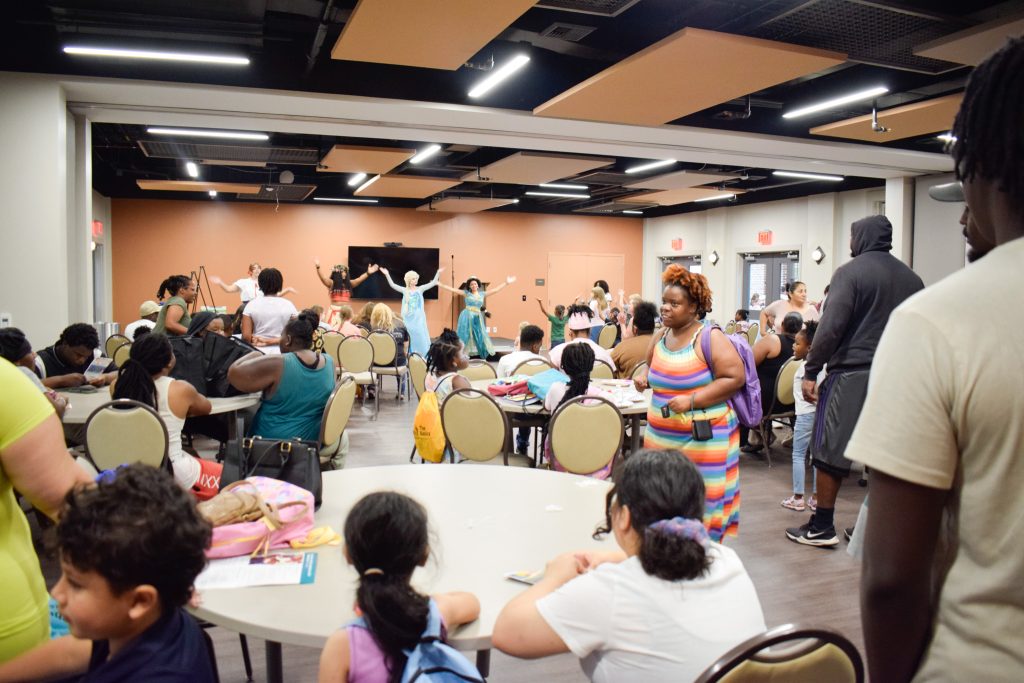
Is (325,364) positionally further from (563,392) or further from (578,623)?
(578,623)

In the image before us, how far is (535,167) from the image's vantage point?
10.8m

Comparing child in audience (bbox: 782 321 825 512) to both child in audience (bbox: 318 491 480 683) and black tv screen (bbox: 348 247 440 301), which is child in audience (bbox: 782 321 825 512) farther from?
black tv screen (bbox: 348 247 440 301)

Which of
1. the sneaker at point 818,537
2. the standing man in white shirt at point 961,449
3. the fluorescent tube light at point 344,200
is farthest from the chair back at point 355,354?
the fluorescent tube light at point 344,200

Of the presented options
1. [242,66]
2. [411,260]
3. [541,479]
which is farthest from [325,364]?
[411,260]

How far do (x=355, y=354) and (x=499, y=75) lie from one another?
3.70 metres

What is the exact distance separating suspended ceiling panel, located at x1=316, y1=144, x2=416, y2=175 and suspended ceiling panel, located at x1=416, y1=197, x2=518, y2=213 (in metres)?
3.78

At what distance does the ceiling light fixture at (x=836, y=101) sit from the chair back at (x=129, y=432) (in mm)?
6940

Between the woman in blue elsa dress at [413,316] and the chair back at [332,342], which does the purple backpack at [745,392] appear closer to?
the chair back at [332,342]

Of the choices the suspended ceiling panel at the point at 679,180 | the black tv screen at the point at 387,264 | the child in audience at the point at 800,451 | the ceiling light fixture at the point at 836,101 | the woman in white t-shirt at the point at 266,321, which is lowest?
the child in audience at the point at 800,451

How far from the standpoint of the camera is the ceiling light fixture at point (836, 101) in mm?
7172

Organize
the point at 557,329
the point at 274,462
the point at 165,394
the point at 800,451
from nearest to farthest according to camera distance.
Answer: the point at 274,462, the point at 165,394, the point at 800,451, the point at 557,329

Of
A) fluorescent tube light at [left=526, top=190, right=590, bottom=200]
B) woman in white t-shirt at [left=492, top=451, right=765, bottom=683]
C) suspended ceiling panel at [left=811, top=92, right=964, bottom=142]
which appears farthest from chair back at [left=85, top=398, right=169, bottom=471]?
fluorescent tube light at [left=526, top=190, right=590, bottom=200]

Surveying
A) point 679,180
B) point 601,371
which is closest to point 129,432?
point 601,371

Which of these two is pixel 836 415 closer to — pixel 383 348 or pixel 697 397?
pixel 697 397
